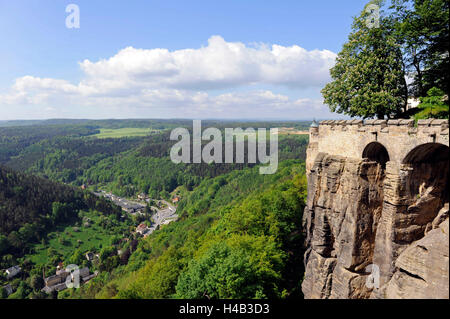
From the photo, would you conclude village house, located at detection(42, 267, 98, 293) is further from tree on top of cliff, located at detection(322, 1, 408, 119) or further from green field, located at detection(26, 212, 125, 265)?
tree on top of cliff, located at detection(322, 1, 408, 119)

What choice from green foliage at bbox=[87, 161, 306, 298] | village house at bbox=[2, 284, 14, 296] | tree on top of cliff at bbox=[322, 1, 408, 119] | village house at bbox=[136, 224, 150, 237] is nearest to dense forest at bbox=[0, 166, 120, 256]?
village house at bbox=[136, 224, 150, 237]

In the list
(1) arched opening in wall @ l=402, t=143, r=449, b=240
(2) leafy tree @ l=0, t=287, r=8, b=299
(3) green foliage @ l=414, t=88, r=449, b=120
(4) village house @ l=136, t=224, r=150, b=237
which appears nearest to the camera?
(3) green foliage @ l=414, t=88, r=449, b=120

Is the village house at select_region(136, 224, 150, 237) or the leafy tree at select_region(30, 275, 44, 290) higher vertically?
the village house at select_region(136, 224, 150, 237)

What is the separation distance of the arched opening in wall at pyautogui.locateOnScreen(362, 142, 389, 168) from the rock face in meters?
0.25

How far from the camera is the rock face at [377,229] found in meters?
13.8

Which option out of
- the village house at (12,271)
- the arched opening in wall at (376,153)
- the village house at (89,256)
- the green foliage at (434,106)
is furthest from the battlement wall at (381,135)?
the village house at (12,271)

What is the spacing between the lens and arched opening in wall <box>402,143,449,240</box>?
15.1 metres

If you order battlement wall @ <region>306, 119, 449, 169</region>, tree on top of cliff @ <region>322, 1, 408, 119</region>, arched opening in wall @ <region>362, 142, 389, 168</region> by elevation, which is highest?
tree on top of cliff @ <region>322, 1, 408, 119</region>

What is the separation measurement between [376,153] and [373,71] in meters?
6.13

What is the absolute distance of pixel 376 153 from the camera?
18.2 metres

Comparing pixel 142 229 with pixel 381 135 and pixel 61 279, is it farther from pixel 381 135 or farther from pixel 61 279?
pixel 381 135

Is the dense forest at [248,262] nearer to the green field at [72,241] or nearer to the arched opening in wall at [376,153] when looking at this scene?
the arched opening in wall at [376,153]

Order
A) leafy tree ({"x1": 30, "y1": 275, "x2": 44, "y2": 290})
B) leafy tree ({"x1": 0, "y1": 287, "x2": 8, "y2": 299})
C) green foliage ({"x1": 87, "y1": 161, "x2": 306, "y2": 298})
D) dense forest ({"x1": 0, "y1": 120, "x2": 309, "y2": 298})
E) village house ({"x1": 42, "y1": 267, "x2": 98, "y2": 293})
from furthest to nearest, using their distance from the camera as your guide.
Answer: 1. leafy tree ({"x1": 30, "y1": 275, "x2": 44, "y2": 290})
2. village house ({"x1": 42, "y1": 267, "x2": 98, "y2": 293})
3. leafy tree ({"x1": 0, "y1": 287, "x2": 8, "y2": 299})
4. dense forest ({"x1": 0, "y1": 120, "x2": 309, "y2": 298})
5. green foliage ({"x1": 87, "y1": 161, "x2": 306, "y2": 298})
